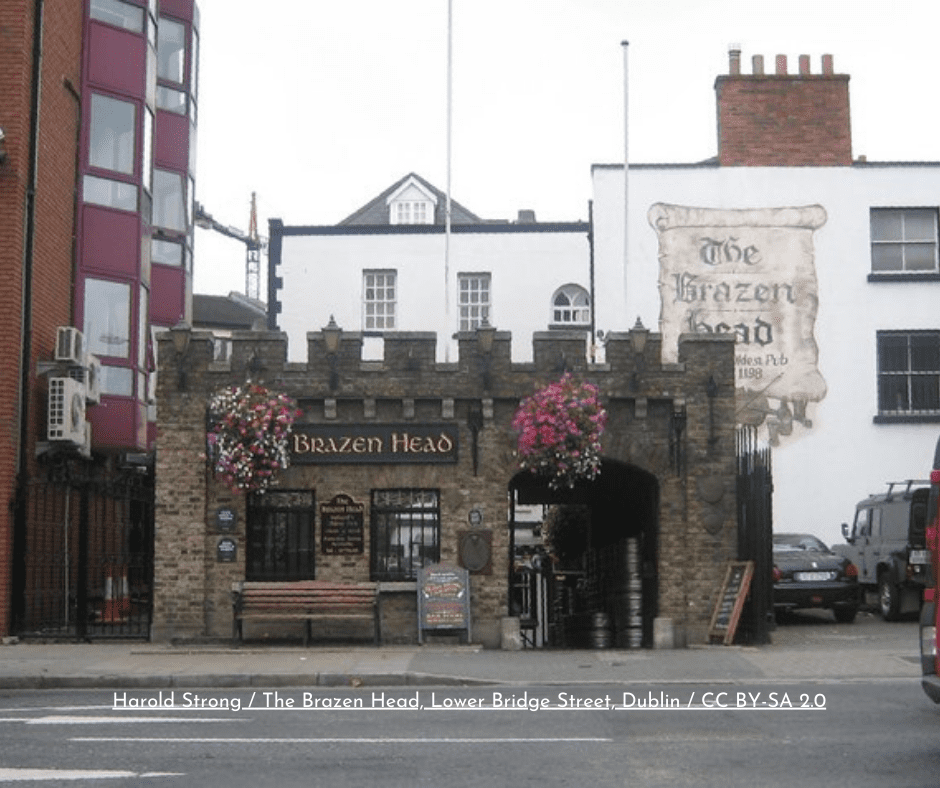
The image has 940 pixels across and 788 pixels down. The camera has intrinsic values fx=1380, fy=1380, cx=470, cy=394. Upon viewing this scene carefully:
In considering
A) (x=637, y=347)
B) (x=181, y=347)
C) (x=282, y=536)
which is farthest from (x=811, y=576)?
(x=181, y=347)

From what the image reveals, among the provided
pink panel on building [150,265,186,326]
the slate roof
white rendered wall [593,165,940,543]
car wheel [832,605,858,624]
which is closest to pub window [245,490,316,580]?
car wheel [832,605,858,624]

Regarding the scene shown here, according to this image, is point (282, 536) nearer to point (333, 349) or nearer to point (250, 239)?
point (333, 349)

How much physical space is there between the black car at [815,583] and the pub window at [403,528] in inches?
239

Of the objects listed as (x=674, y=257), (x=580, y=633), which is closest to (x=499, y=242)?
(x=674, y=257)

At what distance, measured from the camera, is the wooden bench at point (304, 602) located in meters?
19.1

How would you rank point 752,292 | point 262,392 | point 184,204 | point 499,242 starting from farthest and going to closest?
point 499,242
point 184,204
point 752,292
point 262,392

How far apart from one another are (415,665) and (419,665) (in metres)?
0.05

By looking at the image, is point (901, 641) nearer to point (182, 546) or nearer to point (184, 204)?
point (182, 546)

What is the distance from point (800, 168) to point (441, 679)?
56.7ft

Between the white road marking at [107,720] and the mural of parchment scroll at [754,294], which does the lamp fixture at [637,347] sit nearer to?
the mural of parchment scroll at [754,294]

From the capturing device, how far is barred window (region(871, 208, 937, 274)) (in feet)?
95.5

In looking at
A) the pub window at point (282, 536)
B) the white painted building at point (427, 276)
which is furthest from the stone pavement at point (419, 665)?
the white painted building at point (427, 276)

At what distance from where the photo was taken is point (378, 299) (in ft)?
120

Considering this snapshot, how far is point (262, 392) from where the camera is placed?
19.5 metres
